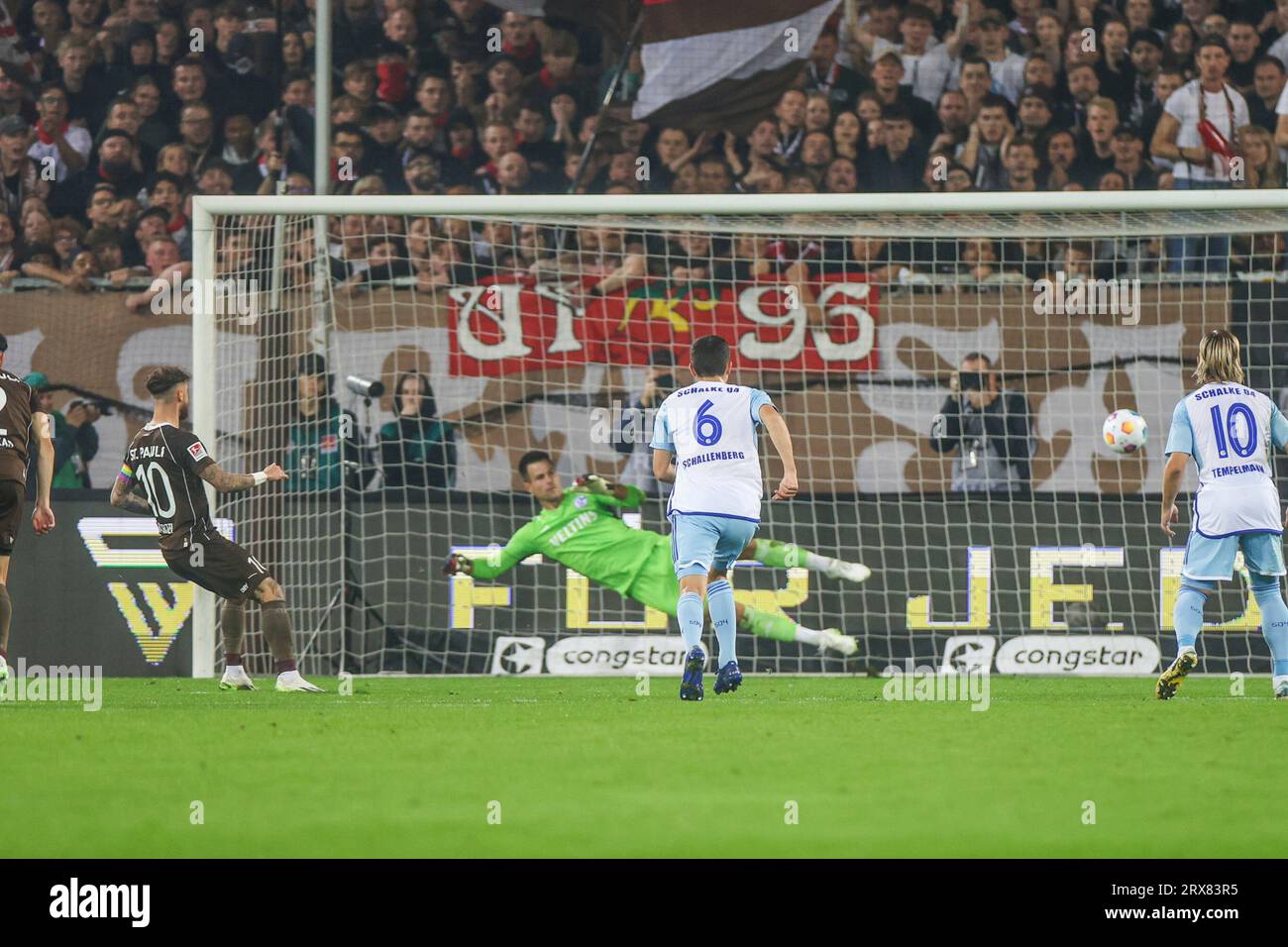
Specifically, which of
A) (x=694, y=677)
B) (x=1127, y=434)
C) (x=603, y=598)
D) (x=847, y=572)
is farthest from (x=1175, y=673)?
(x=603, y=598)

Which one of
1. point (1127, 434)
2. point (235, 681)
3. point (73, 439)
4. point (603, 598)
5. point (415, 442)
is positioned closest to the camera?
point (1127, 434)

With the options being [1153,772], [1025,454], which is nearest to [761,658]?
[1025,454]

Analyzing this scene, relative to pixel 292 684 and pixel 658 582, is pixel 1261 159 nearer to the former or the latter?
pixel 658 582

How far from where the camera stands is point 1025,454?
1169 centimetres

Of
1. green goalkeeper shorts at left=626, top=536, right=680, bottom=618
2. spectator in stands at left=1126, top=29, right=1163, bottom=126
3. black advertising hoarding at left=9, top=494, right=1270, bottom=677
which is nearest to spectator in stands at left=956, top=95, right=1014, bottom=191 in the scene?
spectator in stands at left=1126, top=29, right=1163, bottom=126

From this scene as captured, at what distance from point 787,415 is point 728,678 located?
425cm

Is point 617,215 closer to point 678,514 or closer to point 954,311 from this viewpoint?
point 954,311

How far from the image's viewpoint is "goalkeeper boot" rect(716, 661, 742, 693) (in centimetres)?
811

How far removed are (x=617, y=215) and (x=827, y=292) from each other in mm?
1642

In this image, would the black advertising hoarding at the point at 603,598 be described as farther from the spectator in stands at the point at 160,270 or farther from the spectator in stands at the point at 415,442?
the spectator in stands at the point at 160,270

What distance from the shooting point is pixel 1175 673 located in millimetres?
7977

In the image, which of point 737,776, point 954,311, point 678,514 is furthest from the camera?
point 954,311

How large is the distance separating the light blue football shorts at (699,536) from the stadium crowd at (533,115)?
5179mm

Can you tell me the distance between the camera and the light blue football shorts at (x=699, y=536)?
816 cm
